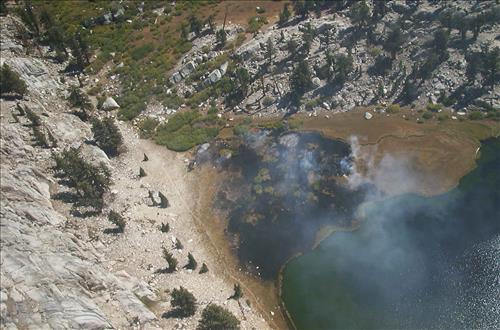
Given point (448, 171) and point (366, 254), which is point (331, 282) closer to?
point (366, 254)

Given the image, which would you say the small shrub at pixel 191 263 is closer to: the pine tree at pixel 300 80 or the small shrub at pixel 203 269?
the small shrub at pixel 203 269

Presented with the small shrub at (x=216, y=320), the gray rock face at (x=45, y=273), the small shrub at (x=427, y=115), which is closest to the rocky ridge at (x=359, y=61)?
the small shrub at (x=427, y=115)

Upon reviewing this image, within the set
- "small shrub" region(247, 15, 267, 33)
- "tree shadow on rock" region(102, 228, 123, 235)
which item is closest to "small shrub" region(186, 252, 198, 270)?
"tree shadow on rock" region(102, 228, 123, 235)

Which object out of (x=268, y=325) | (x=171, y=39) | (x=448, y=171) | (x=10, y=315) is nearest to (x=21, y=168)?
(x=10, y=315)

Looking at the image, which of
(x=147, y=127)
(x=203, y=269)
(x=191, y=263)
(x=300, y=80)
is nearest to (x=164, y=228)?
(x=191, y=263)

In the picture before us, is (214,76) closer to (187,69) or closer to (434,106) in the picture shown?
(187,69)
